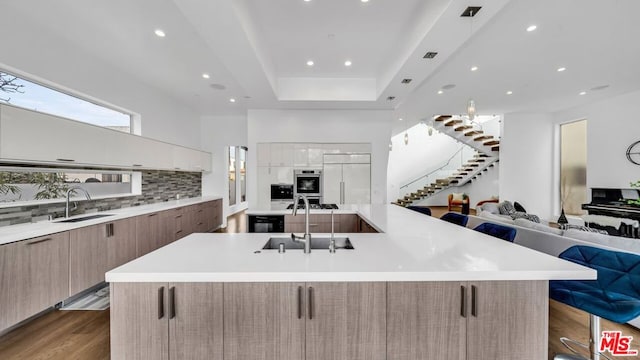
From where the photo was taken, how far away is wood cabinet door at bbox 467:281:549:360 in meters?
1.33

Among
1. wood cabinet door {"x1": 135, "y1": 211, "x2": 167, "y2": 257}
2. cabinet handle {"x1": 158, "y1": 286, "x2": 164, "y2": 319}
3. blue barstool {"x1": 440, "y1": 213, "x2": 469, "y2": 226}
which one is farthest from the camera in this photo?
wood cabinet door {"x1": 135, "y1": 211, "x2": 167, "y2": 257}

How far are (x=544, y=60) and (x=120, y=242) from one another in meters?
6.32

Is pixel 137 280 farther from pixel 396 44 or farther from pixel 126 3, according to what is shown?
pixel 396 44

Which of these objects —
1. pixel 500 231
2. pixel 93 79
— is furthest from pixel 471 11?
pixel 93 79

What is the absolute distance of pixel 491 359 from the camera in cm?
133

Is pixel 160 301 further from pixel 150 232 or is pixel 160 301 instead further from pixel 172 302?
pixel 150 232

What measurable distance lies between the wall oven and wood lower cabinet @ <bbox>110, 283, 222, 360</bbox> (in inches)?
164

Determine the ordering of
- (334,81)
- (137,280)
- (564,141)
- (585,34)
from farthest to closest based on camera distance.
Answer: (564,141), (334,81), (585,34), (137,280)

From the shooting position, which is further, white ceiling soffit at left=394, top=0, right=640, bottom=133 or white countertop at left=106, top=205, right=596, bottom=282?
Result: white ceiling soffit at left=394, top=0, right=640, bottom=133

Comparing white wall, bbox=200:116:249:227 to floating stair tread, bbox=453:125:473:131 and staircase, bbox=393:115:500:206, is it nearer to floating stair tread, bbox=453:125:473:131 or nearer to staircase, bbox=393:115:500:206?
staircase, bbox=393:115:500:206

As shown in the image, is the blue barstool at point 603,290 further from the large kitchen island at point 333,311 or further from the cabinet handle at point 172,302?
the cabinet handle at point 172,302

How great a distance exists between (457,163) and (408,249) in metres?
10.4

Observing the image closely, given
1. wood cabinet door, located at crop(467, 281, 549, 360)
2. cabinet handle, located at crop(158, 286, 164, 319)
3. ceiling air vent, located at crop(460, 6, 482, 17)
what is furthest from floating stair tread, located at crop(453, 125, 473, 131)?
cabinet handle, located at crop(158, 286, 164, 319)

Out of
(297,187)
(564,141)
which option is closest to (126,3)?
(297,187)
